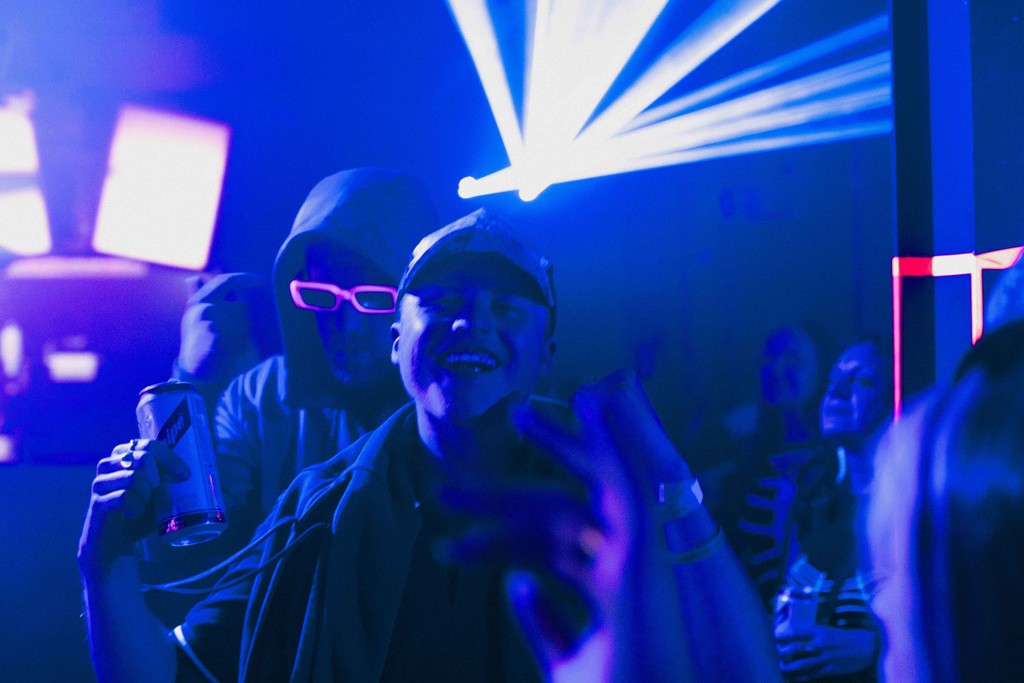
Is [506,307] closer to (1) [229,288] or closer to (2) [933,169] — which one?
(1) [229,288]

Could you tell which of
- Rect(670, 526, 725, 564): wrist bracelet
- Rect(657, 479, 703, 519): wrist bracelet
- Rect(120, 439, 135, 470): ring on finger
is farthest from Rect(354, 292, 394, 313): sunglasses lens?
Rect(670, 526, 725, 564): wrist bracelet

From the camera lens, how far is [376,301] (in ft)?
5.47

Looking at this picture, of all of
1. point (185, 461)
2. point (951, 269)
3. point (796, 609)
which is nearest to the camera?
point (185, 461)

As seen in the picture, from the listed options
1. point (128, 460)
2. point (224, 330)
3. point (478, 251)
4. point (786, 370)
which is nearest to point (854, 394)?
point (786, 370)

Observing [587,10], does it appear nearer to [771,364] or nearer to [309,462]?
[771,364]

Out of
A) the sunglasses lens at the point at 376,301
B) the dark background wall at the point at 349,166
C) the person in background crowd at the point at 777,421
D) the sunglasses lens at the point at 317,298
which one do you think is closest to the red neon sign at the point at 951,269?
the dark background wall at the point at 349,166

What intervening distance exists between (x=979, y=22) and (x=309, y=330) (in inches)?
70.5

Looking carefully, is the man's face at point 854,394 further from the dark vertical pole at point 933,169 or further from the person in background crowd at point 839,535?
the dark vertical pole at point 933,169

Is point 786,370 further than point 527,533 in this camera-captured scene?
Yes

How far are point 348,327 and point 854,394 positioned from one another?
1.14m

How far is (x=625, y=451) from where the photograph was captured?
1620 mm

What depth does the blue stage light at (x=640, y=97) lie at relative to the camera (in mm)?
1724

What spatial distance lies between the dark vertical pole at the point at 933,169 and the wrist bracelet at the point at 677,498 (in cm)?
63

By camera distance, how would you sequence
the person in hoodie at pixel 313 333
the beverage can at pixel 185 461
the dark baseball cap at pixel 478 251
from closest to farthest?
1. the beverage can at pixel 185 461
2. the dark baseball cap at pixel 478 251
3. the person in hoodie at pixel 313 333
